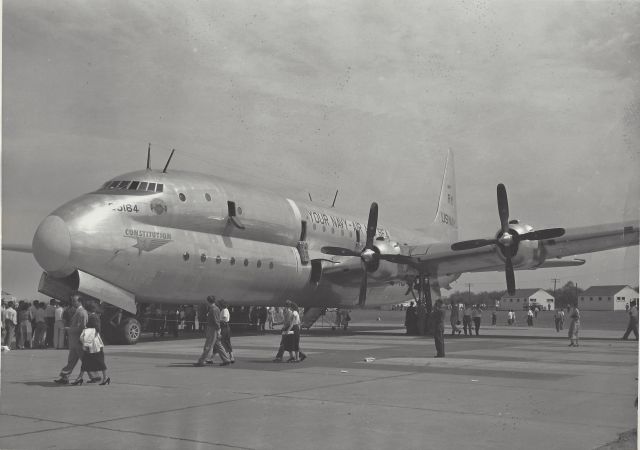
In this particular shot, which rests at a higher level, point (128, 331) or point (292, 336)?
point (128, 331)

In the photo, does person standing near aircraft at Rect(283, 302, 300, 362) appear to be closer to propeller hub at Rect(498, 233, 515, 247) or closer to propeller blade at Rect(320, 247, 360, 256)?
propeller blade at Rect(320, 247, 360, 256)

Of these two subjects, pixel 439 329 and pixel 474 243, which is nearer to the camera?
pixel 439 329

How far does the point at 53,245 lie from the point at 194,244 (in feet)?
15.3

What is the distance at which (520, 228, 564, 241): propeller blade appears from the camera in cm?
2255

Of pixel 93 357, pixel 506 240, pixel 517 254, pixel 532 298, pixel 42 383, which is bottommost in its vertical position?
pixel 42 383

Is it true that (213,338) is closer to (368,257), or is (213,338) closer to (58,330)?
(58,330)

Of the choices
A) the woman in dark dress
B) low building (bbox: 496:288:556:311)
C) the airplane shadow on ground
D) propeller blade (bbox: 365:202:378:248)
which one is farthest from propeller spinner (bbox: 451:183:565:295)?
low building (bbox: 496:288:556:311)

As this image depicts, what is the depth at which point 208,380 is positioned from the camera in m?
11.5

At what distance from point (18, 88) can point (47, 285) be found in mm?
11920

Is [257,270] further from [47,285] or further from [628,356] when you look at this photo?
[628,356]

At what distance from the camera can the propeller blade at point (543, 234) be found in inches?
888

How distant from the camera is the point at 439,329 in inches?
635

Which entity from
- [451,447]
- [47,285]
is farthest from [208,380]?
[47,285]

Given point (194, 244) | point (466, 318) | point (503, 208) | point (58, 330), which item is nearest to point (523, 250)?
point (503, 208)
